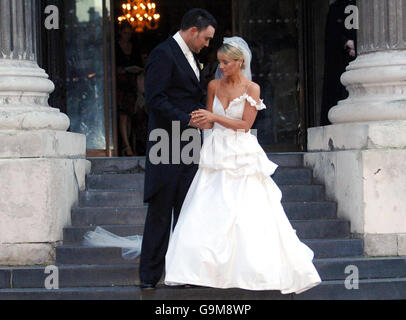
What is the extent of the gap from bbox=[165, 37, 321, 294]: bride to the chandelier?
6.06m

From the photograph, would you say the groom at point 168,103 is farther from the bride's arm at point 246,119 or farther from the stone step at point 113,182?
the stone step at point 113,182

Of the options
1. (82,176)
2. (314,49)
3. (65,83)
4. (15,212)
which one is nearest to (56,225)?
(15,212)

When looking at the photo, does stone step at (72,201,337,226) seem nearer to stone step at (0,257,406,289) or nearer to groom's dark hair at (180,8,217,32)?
stone step at (0,257,406,289)

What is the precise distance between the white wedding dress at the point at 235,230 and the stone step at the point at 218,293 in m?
0.45

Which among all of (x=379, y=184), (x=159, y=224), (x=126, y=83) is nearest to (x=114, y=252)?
(x=159, y=224)

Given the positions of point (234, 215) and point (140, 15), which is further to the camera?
point (140, 15)

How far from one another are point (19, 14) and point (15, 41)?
0.86ft

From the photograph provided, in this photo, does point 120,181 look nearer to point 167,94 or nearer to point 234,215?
point 167,94

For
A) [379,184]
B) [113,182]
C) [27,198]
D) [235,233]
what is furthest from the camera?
[113,182]

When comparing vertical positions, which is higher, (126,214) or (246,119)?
(246,119)

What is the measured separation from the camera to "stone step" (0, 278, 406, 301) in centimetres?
714

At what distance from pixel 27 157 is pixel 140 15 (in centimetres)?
566

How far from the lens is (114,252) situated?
7820 mm

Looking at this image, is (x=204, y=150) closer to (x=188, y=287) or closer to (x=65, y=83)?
(x=188, y=287)
